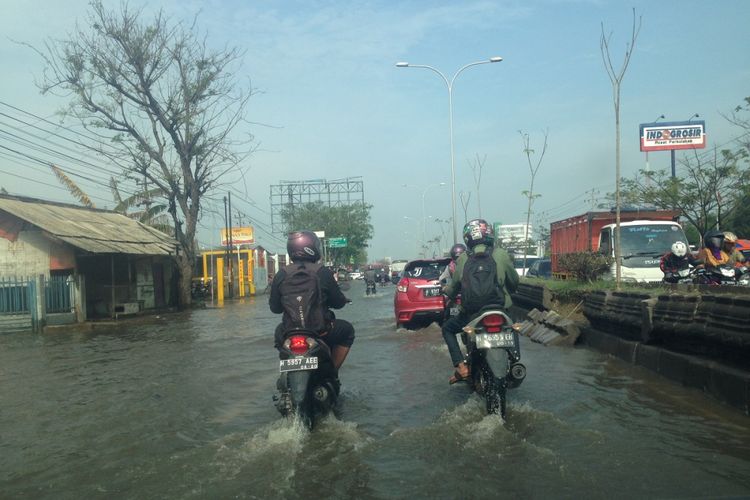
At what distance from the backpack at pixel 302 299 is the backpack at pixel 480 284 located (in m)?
1.37

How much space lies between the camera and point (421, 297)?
518 inches

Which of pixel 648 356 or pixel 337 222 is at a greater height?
pixel 337 222

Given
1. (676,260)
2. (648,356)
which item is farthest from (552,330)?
(648,356)

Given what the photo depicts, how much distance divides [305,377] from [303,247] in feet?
4.10

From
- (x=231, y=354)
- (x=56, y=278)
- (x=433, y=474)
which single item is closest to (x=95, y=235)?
(x=56, y=278)

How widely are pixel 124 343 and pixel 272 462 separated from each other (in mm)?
10769

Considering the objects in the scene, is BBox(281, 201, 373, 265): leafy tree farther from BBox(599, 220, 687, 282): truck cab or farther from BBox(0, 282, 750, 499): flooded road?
BBox(0, 282, 750, 499): flooded road

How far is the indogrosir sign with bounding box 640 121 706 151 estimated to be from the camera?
114 feet

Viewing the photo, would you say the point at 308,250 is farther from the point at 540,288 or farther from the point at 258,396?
the point at 540,288

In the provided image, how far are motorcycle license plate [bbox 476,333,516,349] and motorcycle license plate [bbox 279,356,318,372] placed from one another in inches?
54.4

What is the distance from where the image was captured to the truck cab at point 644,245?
15.0 metres

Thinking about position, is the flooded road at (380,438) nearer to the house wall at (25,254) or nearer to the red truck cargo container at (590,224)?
the red truck cargo container at (590,224)

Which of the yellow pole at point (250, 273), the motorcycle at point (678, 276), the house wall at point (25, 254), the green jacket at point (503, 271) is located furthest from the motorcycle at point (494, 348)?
the yellow pole at point (250, 273)

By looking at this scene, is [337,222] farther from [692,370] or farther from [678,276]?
[692,370]
